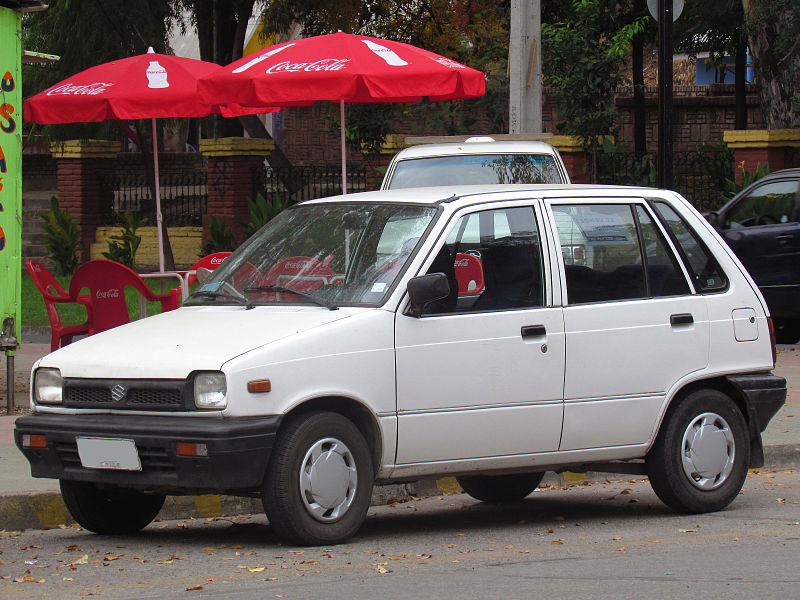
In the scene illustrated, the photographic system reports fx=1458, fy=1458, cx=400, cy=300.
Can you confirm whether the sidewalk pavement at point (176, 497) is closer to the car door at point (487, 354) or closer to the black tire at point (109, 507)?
the black tire at point (109, 507)

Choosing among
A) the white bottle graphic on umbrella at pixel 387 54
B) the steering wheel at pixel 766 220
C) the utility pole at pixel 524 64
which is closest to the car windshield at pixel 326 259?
the white bottle graphic on umbrella at pixel 387 54

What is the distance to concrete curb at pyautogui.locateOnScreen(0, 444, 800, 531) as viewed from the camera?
7.68 m

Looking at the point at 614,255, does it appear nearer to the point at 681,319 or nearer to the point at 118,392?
the point at 681,319

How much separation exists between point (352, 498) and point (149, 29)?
22397 mm

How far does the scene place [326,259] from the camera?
726 cm

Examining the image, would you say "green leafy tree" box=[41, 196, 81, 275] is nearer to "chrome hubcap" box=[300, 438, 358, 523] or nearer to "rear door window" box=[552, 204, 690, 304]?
"rear door window" box=[552, 204, 690, 304]

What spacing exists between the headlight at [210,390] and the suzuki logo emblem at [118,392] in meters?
0.40

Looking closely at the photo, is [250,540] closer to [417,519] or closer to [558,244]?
[417,519]

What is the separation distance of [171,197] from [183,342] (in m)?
21.2

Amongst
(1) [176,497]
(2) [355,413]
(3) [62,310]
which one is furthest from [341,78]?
(3) [62,310]

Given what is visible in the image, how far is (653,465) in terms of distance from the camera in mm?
7672

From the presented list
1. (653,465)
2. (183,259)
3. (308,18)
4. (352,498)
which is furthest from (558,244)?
(308,18)

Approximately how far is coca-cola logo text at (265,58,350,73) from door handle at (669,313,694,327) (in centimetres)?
519

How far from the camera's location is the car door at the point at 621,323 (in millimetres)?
7355
